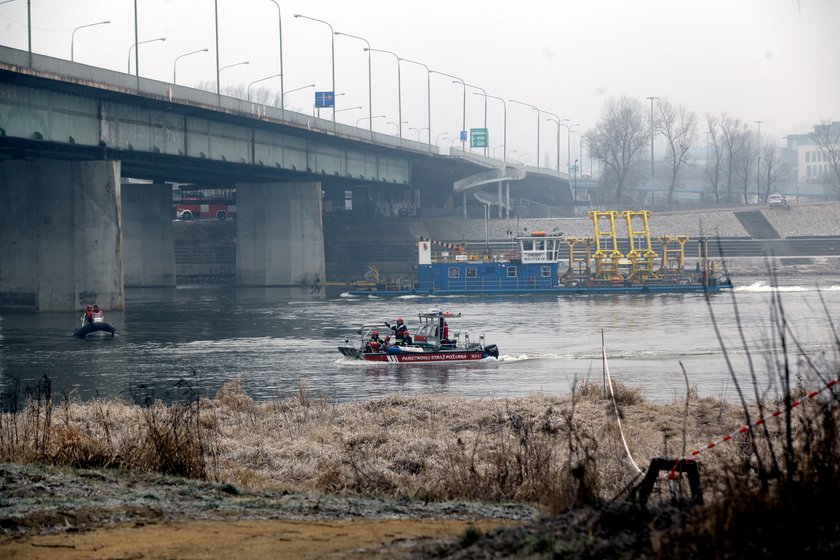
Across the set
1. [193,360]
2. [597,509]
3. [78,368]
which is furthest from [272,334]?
[597,509]

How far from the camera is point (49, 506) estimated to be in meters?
12.2

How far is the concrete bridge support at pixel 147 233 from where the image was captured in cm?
9131

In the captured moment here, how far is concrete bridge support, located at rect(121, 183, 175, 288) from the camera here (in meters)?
91.3

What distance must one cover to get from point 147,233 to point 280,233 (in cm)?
1251

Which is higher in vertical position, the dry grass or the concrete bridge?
the concrete bridge

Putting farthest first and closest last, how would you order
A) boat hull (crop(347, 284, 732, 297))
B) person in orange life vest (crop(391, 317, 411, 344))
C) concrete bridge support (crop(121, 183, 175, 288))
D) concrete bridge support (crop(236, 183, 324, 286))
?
concrete bridge support (crop(121, 183, 175, 288)) → concrete bridge support (crop(236, 183, 324, 286)) → boat hull (crop(347, 284, 732, 297)) → person in orange life vest (crop(391, 317, 411, 344))

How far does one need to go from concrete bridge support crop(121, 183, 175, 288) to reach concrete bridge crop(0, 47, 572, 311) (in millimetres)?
98

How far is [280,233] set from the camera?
90875 mm

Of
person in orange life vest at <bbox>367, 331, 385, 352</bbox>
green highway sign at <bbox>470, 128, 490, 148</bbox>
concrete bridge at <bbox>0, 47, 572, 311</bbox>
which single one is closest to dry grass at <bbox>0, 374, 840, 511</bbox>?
person in orange life vest at <bbox>367, 331, 385, 352</bbox>

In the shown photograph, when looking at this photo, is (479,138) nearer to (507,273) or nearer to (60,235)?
(507,273)

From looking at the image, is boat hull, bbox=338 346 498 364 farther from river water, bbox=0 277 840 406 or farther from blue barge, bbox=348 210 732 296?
blue barge, bbox=348 210 732 296

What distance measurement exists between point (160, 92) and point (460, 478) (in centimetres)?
5132

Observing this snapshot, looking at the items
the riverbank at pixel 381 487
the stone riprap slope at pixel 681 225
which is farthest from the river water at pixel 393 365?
the stone riprap slope at pixel 681 225

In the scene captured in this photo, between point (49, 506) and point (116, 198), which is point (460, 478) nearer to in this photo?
point (49, 506)
